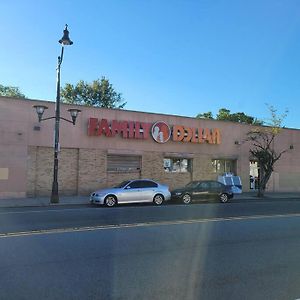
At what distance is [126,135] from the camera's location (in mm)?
27562

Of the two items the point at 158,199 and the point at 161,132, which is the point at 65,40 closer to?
the point at 158,199

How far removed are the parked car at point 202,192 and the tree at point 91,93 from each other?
1243 inches

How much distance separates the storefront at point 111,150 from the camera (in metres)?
24.3

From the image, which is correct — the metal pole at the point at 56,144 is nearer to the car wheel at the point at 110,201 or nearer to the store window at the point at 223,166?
the car wheel at the point at 110,201

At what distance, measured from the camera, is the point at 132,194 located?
20.6 m

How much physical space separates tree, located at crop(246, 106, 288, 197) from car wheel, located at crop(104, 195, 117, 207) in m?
12.7

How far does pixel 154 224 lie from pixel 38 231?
3.38 m

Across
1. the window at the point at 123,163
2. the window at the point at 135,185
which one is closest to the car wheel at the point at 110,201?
the window at the point at 135,185

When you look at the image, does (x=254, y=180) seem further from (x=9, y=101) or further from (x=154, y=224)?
(x=154, y=224)

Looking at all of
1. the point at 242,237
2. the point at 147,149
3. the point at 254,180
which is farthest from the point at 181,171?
the point at 242,237

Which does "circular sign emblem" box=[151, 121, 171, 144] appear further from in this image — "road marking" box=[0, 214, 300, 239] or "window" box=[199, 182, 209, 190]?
"road marking" box=[0, 214, 300, 239]

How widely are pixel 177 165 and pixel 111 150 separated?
5435 millimetres

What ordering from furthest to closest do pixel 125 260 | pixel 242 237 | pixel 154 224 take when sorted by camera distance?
pixel 154 224 → pixel 242 237 → pixel 125 260

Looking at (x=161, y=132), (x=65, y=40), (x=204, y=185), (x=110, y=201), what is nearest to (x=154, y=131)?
(x=161, y=132)
